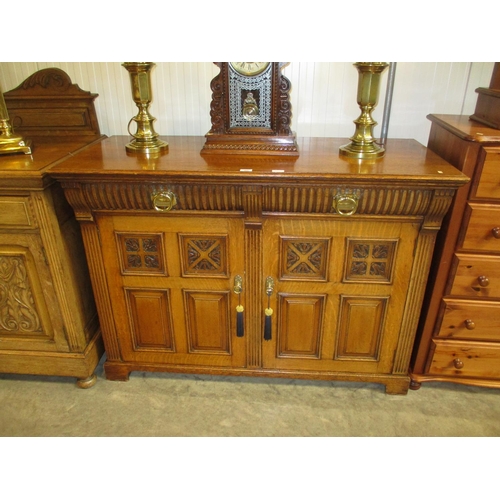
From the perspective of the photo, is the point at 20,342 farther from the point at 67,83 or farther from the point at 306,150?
the point at 306,150

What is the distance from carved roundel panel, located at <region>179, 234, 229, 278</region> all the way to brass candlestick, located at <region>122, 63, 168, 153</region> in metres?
0.37

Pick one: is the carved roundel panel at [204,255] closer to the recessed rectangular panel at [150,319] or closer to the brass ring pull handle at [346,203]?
the recessed rectangular panel at [150,319]

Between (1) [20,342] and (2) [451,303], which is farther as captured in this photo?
(1) [20,342]

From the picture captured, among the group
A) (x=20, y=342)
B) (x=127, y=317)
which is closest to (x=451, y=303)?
(x=127, y=317)

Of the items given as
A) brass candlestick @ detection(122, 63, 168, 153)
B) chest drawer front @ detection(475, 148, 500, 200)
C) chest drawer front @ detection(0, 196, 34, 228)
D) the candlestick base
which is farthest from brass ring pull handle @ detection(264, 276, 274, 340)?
the candlestick base

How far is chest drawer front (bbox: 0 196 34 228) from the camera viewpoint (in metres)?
1.34

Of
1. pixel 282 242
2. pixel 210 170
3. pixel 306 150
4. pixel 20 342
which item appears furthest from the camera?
pixel 20 342

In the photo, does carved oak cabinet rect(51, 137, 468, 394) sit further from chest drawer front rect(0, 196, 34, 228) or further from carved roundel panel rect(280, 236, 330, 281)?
chest drawer front rect(0, 196, 34, 228)

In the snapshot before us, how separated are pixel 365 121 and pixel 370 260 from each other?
48 cm

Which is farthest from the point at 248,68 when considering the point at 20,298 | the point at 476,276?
the point at 20,298

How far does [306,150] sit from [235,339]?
78 centimetres

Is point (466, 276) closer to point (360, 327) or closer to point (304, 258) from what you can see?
point (360, 327)

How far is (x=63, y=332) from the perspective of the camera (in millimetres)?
1589

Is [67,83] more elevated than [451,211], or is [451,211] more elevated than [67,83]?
[67,83]
